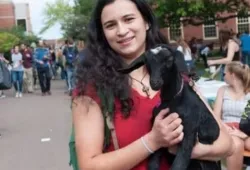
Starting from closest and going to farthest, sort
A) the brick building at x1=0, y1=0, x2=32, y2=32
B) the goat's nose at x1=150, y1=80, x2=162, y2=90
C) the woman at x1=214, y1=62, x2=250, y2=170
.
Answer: the goat's nose at x1=150, y1=80, x2=162, y2=90 → the woman at x1=214, y1=62, x2=250, y2=170 → the brick building at x1=0, y1=0, x2=32, y2=32

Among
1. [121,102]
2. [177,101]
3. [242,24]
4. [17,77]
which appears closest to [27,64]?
[17,77]

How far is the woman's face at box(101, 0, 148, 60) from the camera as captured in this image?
2102mm

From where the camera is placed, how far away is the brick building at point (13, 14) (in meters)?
80.8

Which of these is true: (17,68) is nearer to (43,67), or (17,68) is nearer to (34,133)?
(43,67)

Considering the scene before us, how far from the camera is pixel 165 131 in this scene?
6.27 ft

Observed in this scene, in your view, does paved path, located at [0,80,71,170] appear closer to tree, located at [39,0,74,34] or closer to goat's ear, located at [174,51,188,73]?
goat's ear, located at [174,51,188,73]

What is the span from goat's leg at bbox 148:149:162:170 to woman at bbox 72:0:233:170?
3 centimetres

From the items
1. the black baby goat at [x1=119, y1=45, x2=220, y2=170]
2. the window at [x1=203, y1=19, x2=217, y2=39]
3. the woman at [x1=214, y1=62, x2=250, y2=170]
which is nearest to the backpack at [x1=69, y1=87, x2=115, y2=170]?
the black baby goat at [x1=119, y1=45, x2=220, y2=170]

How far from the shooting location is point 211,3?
3522cm

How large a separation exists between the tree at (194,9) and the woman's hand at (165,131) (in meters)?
28.1

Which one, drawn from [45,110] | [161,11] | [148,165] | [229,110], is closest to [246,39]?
[45,110]

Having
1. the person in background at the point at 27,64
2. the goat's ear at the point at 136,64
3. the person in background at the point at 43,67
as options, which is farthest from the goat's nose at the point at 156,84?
the person in background at the point at 27,64

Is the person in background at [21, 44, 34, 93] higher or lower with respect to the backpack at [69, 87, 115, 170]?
lower

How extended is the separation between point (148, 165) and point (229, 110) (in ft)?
14.2
